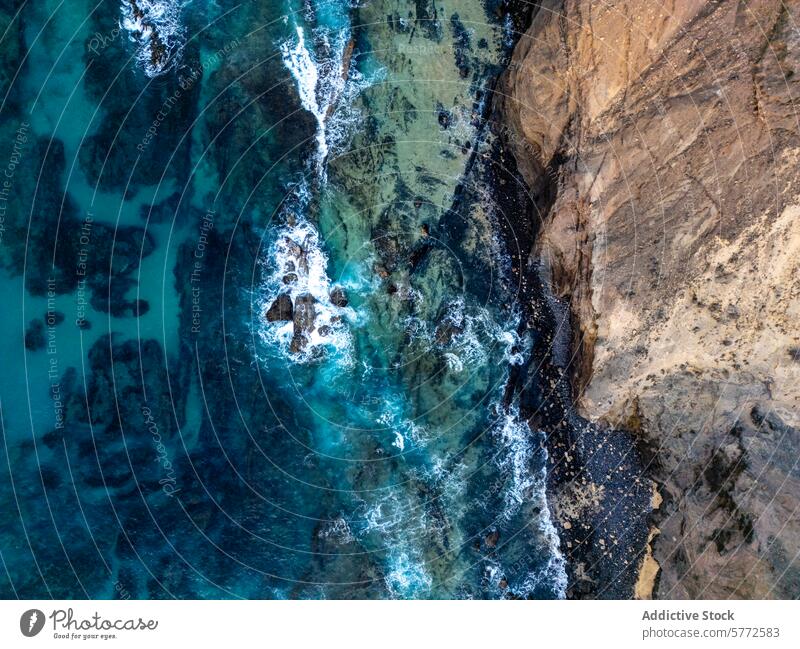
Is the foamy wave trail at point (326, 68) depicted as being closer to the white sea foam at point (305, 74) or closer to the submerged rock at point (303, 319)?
the white sea foam at point (305, 74)

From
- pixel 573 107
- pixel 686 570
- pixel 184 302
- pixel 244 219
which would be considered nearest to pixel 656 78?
pixel 573 107

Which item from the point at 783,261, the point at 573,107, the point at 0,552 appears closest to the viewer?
the point at 783,261

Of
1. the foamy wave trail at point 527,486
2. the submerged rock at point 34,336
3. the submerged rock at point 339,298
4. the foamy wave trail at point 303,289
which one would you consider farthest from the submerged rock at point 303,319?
the submerged rock at point 34,336

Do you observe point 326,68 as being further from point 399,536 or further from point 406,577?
point 406,577

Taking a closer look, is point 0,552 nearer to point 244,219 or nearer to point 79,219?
point 79,219
